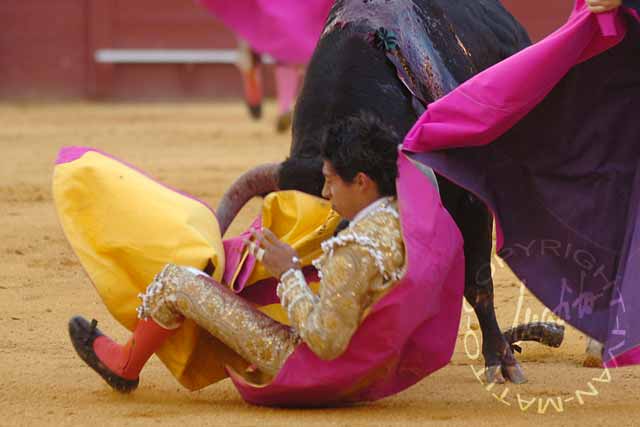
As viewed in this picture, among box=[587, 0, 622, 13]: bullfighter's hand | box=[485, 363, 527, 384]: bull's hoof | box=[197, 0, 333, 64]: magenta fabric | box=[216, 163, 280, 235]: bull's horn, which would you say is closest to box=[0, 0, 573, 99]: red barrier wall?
box=[197, 0, 333, 64]: magenta fabric

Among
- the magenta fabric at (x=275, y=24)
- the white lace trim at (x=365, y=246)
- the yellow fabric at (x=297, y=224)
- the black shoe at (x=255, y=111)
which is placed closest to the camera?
the white lace trim at (x=365, y=246)

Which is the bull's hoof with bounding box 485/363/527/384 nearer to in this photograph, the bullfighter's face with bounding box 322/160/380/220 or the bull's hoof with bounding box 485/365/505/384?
the bull's hoof with bounding box 485/365/505/384

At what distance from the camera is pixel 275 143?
9102mm

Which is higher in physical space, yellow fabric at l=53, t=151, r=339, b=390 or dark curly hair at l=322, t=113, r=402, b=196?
dark curly hair at l=322, t=113, r=402, b=196

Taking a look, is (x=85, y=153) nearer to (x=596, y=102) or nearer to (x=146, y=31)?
(x=596, y=102)

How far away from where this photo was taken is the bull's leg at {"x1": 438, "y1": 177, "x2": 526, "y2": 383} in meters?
3.21

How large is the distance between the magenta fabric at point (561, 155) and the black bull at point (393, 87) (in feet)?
0.65

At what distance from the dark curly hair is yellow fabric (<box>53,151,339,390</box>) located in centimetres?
36

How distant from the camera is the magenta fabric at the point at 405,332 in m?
2.61

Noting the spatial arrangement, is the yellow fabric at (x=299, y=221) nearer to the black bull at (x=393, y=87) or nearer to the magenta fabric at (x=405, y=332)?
the black bull at (x=393, y=87)

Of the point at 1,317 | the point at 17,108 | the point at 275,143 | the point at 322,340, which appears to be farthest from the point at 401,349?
the point at 17,108

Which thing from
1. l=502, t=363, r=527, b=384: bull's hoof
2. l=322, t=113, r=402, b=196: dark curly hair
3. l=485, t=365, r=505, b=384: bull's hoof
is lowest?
l=485, t=365, r=505, b=384: bull's hoof

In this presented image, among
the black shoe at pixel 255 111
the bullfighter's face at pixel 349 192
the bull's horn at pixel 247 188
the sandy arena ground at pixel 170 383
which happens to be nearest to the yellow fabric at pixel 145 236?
the sandy arena ground at pixel 170 383

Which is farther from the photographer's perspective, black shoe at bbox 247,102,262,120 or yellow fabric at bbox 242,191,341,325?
black shoe at bbox 247,102,262,120
